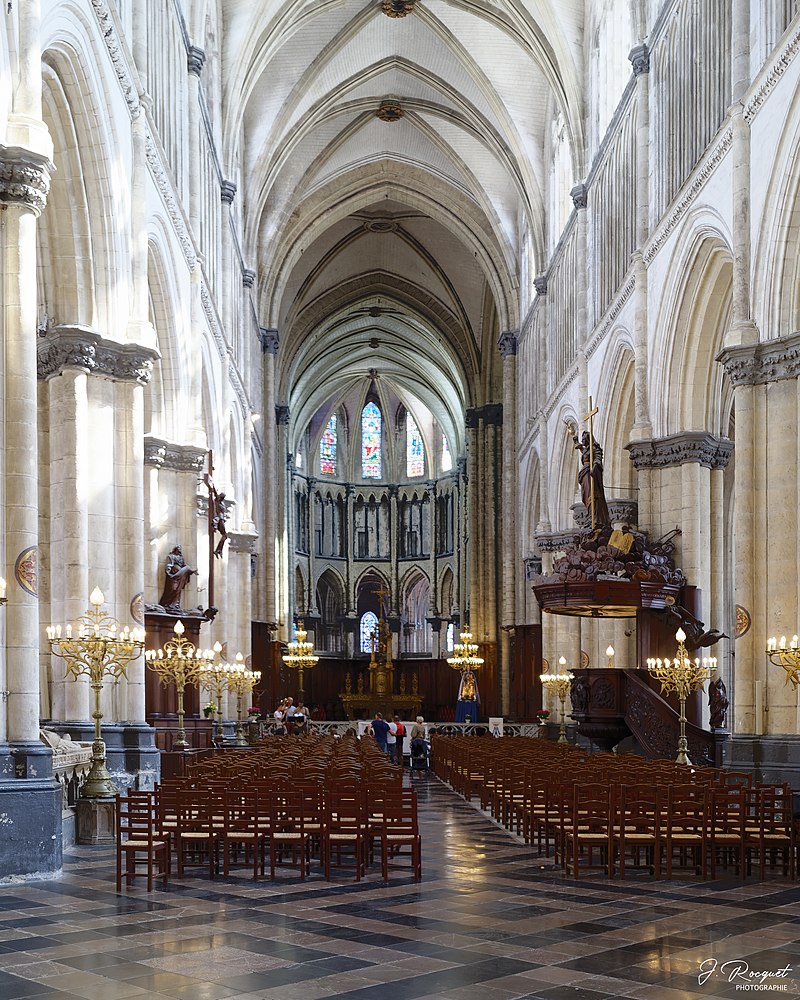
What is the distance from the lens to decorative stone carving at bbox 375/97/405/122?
43.9 metres

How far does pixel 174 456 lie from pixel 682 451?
10.6m

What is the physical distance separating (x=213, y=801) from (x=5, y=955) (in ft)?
13.1

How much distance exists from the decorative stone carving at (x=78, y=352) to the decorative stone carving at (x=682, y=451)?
38.1 ft

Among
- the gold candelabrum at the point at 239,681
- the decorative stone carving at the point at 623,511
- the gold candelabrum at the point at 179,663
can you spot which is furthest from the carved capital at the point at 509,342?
the gold candelabrum at the point at 179,663

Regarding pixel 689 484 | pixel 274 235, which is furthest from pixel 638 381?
pixel 274 235

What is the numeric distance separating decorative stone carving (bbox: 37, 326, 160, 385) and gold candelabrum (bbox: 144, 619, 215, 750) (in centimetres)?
510

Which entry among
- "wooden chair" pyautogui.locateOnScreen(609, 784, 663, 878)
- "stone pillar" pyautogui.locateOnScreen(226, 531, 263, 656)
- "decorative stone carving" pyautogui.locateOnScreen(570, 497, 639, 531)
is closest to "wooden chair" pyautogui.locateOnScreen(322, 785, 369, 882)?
"wooden chair" pyautogui.locateOnScreen(609, 784, 663, 878)

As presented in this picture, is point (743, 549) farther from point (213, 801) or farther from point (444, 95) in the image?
point (444, 95)

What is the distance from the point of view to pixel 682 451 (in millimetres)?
25594

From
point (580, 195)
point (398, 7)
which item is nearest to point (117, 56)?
point (580, 195)

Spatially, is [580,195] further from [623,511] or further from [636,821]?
[636,821]

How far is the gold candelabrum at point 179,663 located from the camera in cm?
2222

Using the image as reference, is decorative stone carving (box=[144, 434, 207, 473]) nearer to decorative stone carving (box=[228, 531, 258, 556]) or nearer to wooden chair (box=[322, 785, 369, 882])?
decorative stone carving (box=[228, 531, 258, 556])

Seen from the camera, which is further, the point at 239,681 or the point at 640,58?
the point at 239,681
